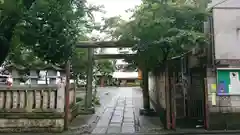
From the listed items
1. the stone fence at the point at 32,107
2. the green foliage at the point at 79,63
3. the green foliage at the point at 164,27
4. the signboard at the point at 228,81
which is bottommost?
the stone fence at the point at 32,107

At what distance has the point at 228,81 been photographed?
12188 millimetres

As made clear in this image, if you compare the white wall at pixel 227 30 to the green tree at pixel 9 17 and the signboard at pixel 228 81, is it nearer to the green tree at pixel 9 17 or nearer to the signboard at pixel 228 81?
the signboard at pixel 228 81

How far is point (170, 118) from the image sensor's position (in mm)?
12156

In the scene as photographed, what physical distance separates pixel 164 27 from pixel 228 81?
3.77 metres

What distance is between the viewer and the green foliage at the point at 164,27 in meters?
10.7

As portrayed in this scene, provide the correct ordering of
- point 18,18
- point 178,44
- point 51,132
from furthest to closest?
point 51,132 < point 178,44 < point 18,18

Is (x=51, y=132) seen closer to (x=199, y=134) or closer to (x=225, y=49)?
(x=199, y=134)

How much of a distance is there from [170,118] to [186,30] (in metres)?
3.70

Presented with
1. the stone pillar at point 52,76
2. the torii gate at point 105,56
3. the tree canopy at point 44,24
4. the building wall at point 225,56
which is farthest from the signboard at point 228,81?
the stone pillar at point 52,76

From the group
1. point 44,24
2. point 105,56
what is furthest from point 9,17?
point 105,56

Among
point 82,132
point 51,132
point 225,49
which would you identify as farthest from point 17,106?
point 225,49

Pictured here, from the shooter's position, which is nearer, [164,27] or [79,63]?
[164,27]

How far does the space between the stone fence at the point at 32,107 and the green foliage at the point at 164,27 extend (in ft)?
12.7

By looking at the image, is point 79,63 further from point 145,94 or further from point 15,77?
point 15,77
